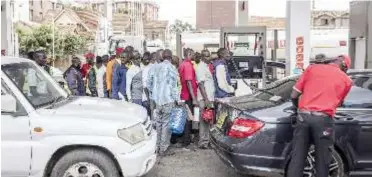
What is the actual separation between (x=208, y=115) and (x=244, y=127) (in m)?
2.52

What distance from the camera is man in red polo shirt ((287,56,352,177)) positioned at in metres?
5.09

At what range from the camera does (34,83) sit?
5785mm

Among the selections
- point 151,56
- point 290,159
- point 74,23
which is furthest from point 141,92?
point 74,23

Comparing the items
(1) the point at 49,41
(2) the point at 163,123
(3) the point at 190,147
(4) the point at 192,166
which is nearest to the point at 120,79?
(2) the point at 163,123

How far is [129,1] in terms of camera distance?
61.8m

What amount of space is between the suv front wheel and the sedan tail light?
146cm

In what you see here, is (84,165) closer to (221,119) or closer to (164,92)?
(221,119)

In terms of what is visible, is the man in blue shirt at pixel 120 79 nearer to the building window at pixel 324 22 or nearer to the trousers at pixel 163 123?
the trousers at pixel 163 123

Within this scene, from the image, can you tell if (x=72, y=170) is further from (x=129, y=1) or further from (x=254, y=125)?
(x=129, y=1)

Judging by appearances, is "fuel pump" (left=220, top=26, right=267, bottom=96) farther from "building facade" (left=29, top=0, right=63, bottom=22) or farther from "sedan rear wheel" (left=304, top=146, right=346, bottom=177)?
"building facade" (left=29, top=0, right=63, bottom=22)

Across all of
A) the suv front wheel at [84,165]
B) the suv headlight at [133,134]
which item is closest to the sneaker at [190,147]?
the suv headlight at [133,134]

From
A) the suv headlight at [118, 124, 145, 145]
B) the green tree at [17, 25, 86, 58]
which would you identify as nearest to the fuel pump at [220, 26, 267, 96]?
the suv headlight at [118, 124, 145, 145]

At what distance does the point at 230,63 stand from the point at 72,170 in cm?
638

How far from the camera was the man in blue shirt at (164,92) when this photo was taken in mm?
7391
